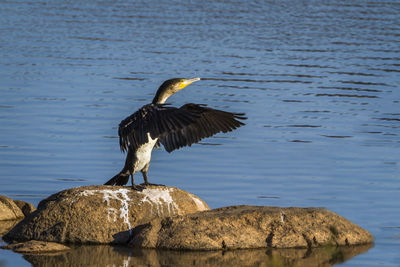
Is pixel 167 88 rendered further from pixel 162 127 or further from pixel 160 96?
pixel 162 127

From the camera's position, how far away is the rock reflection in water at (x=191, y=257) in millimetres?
8141

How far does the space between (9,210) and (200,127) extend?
225cm

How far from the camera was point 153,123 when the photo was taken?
875 cm

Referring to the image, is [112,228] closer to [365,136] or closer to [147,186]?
[147,186]

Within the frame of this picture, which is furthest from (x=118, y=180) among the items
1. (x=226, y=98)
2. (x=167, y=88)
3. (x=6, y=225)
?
(x=226, y=98)

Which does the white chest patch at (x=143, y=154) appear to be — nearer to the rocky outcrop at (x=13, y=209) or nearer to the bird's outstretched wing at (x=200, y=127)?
the bird's outstretched wing at (x=200, y=127)

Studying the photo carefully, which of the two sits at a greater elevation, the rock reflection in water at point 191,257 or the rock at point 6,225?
the rock at point 6,225

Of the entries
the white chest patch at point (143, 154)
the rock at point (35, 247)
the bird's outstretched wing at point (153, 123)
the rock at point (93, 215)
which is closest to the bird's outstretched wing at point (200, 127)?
the white chest patch at point (143, 154)

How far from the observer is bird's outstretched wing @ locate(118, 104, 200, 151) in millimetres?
8672

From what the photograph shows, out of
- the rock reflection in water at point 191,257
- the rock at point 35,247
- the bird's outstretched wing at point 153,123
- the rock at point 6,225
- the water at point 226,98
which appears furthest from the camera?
the water at point 226,98

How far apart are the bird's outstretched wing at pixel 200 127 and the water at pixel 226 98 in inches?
48.7

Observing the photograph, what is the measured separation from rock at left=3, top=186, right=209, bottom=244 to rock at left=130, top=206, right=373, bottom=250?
0.20 meters

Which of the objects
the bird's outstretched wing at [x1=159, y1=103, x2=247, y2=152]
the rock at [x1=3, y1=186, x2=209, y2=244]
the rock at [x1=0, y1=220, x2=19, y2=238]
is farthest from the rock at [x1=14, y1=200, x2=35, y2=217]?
the bird's outstretched wing at [x1=159, y1=103, x2=247, y2=152]

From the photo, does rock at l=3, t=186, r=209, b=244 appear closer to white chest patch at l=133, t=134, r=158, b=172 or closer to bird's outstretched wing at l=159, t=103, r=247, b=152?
white chest patch at l=133, t=134, r=158, b=172
